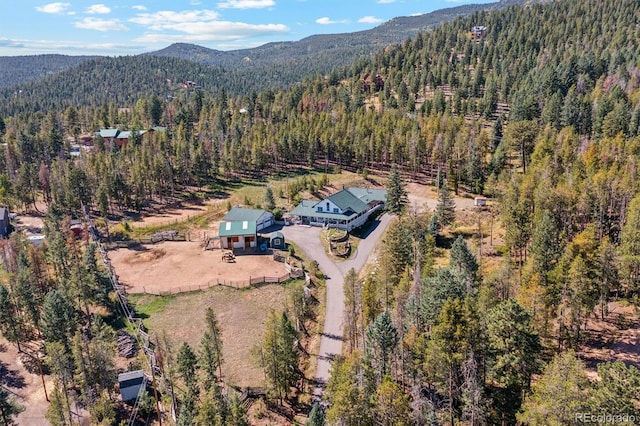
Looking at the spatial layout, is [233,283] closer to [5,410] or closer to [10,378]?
[10,378]

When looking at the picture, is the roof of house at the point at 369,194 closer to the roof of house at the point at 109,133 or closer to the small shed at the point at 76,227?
the small shed at the point at 76,227

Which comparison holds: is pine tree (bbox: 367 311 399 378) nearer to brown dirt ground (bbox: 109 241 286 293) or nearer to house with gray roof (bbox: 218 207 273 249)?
brown dirt ground (bbox: 109 241 286 293)

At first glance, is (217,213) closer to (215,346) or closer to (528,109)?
(215,346)

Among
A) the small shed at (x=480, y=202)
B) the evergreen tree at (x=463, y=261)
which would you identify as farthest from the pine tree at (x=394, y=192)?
the evergreen tree at (x=463, y=261)

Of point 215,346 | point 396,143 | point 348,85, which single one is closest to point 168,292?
point 215,346

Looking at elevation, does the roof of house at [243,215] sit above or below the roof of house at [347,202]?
below

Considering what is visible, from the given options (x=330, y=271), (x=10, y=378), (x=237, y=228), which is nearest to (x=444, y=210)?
(x=330, y=271)

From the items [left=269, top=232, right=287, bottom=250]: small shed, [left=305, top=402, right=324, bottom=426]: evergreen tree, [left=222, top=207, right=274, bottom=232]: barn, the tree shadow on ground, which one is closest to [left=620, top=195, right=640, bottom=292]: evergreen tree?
[left=305, top=402, right=324, bottom=426]: evergreen tree
